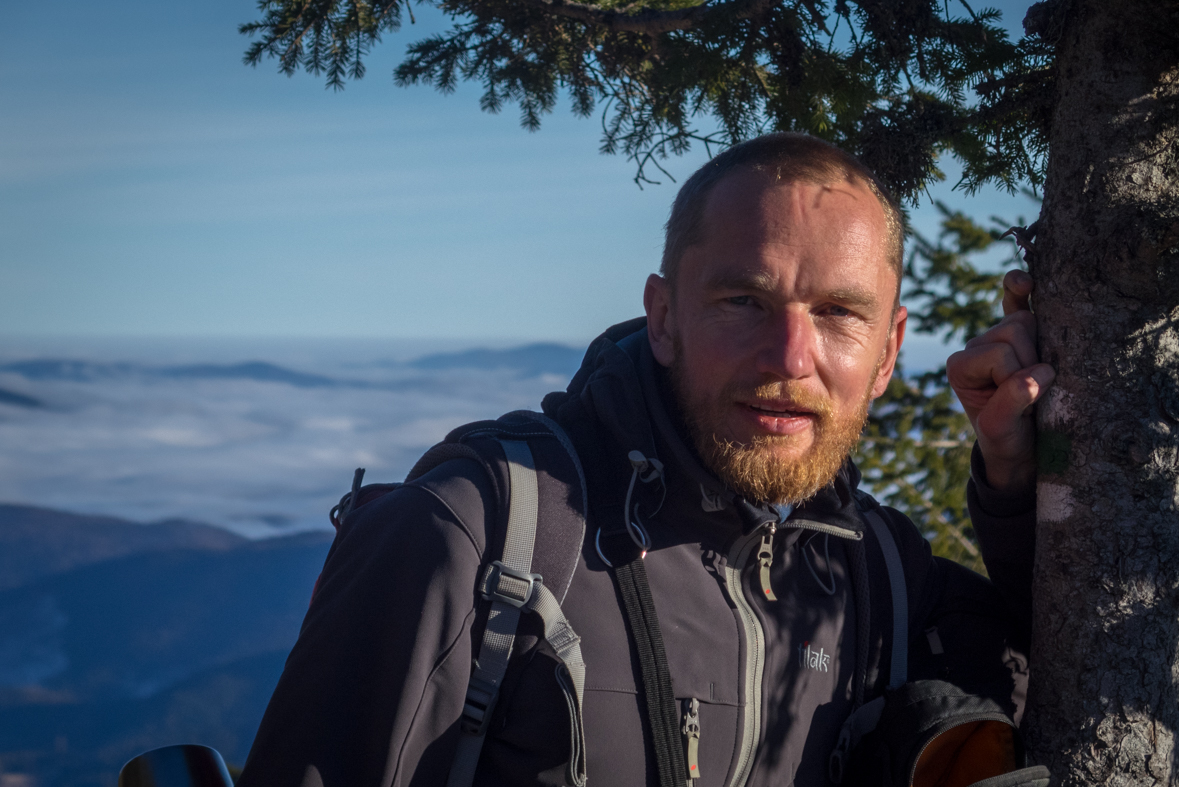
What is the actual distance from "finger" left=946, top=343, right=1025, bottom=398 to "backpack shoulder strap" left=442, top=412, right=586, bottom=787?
3.32ft

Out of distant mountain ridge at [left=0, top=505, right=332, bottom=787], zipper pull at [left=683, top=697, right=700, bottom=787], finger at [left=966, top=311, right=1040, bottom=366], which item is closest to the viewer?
zipper pull at [left=683, top=697, right=700, bottom=787]

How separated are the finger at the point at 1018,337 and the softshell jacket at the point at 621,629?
1.35ft

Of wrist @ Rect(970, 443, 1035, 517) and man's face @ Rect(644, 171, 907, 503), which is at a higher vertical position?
man's face @ Rect(644, 171, 907, 503)

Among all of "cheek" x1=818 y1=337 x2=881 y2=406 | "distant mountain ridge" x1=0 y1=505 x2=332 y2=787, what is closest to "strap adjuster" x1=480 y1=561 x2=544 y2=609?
"cheek" x1=818 y1=337 x2=881 y2=406

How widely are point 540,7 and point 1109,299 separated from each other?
2469 millimetres

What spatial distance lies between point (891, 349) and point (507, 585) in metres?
1.41

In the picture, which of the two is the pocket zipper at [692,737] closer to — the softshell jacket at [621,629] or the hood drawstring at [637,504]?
the softshell jacket at [621,629]

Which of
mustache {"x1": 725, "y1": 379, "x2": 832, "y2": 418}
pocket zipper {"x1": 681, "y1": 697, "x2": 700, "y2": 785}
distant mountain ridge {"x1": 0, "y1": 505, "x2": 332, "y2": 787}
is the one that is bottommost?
distant mountain ridge {"x1": 0, "y1": 505, "x2": 332, "y2": 787}

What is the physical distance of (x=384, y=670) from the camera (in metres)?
1.59

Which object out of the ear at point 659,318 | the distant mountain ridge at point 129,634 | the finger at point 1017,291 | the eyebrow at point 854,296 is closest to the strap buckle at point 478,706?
the ear at point 659,318

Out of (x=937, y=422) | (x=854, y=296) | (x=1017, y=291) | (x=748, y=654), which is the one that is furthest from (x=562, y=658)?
(x=937, y=422)

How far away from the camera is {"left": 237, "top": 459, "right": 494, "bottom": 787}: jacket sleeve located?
5.12 feet

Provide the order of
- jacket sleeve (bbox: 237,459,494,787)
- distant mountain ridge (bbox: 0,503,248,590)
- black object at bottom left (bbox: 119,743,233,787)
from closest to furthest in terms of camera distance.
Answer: jacket sleeve (bbox: 237,459,494,787) < black object at bottom left (bbox: 119,743,233,787) < distant mountain ridge (bbox: 0,503,248,590)

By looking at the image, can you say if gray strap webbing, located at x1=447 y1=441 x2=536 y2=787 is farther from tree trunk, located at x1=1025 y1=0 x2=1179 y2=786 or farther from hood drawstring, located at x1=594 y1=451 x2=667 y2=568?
tree trunk, located at x1=1025 y1=0 x2=1179 y2=786
